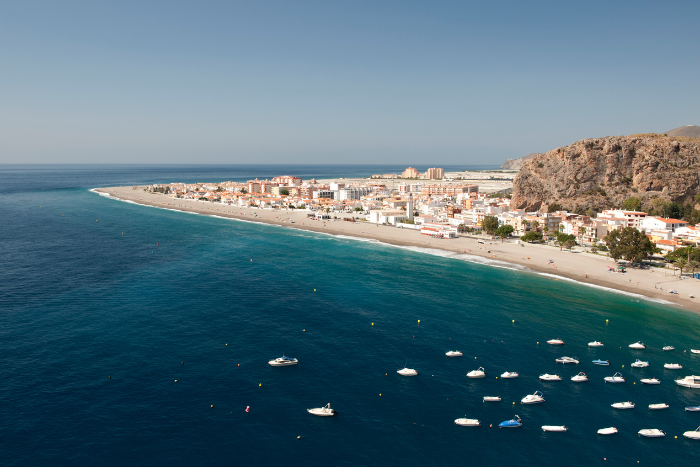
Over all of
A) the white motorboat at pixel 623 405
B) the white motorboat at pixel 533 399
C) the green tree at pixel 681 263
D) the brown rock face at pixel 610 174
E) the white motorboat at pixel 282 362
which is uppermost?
the brown rock face at pixel 610 174

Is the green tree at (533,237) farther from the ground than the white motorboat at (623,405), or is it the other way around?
the green tree at (533,237)

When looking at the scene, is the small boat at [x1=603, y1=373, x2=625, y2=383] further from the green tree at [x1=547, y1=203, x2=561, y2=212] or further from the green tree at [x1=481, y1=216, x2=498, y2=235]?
the green tree at [x1=547, y1=203, x2=561, y2=212]

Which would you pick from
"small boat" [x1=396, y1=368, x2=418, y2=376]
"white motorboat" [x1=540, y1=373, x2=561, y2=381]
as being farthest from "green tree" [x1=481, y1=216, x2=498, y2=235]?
"small boat" [x1=396, y1=368, x2=418, y2=376]

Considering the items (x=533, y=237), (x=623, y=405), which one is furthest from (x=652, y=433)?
(x=533, y=237)

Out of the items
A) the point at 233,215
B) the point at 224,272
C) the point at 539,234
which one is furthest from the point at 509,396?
the point at 233,215

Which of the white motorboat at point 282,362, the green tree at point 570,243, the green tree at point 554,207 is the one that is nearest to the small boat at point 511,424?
the white motorboat at point 282,362

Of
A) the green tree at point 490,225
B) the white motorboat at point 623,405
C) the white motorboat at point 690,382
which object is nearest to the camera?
Answer: the white motorboat at point 623,405

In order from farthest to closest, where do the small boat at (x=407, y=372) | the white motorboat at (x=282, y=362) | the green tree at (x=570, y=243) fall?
the green tree at (x=570, y=243), the white motorboat at (x=282, y=362), the small boat at (x=407, y=372)

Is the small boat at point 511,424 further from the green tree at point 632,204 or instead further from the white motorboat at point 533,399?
the green tree at point 632,204
